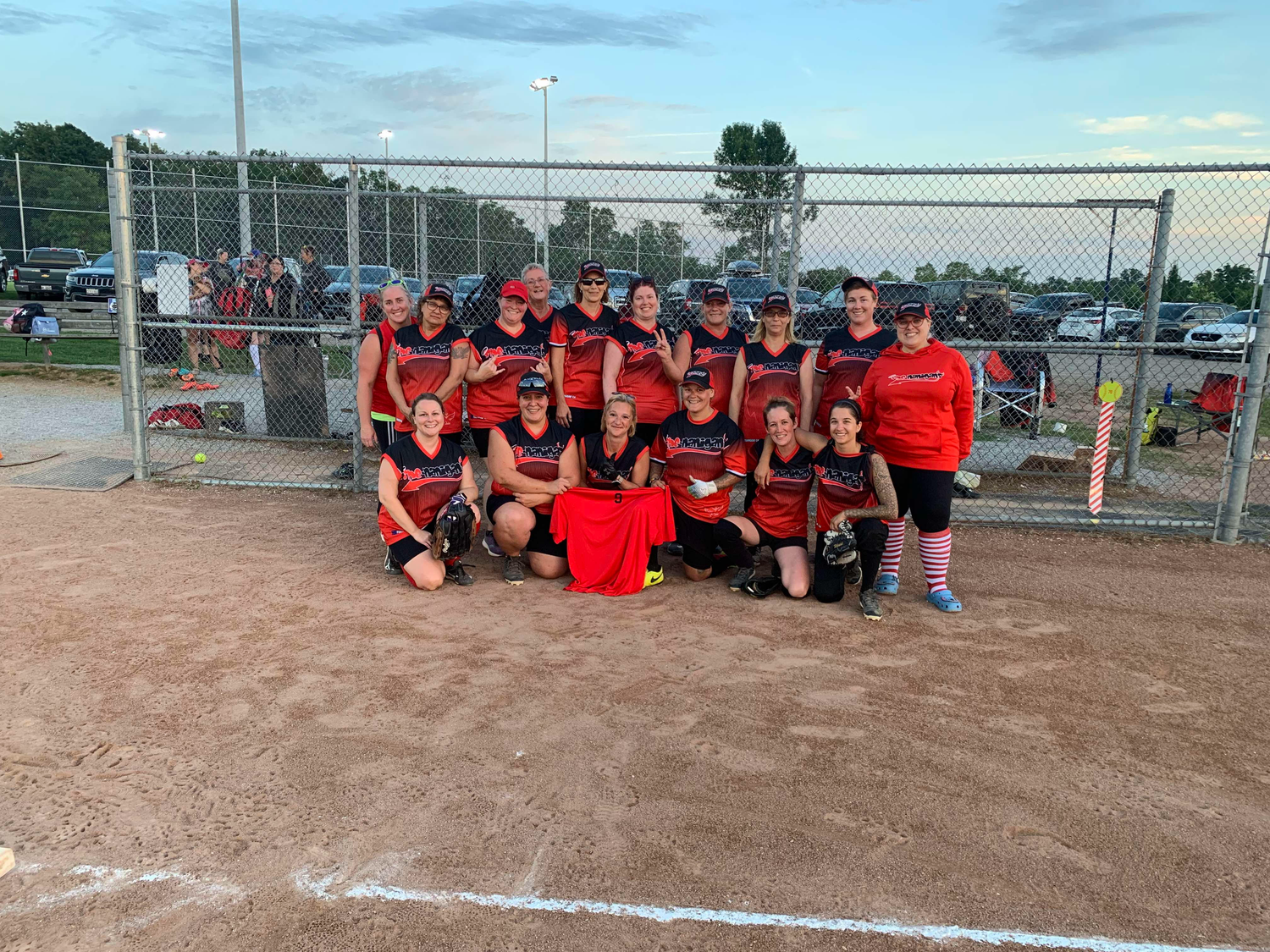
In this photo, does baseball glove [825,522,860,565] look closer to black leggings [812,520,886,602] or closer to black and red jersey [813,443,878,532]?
black leggings [812,520,886,602]

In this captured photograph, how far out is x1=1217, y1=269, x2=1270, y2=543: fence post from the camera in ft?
21.3

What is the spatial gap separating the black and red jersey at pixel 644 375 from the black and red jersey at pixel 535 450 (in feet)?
2.17

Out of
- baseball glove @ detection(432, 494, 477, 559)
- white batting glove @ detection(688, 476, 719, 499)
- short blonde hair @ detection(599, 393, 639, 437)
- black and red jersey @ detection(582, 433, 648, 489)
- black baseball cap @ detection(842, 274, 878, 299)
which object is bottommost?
baseball glove @ detection(432, 494, 477, 559)

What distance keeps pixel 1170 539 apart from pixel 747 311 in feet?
15.5

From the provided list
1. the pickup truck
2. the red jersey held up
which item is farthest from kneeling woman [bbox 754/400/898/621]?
the pickup truck

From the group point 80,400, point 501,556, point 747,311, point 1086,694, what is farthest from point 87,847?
point 80,400

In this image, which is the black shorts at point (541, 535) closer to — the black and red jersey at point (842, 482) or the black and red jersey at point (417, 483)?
the black and red jersey at point (417, 483)

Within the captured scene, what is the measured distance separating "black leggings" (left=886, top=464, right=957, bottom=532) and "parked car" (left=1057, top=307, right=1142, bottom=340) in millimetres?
5539

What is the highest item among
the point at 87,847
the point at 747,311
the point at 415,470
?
the point at 747,311

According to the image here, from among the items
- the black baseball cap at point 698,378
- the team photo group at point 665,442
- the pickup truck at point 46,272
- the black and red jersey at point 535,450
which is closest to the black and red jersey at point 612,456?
the team photo group at point 665,442

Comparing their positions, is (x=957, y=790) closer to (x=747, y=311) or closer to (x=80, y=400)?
(x=747, y=311)

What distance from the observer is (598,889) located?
9.26 feet

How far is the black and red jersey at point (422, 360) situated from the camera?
20.6ft

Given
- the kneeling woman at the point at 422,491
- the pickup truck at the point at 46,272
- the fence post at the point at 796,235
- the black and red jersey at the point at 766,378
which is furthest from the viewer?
the pickup truck at the point at 46,272
